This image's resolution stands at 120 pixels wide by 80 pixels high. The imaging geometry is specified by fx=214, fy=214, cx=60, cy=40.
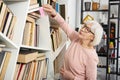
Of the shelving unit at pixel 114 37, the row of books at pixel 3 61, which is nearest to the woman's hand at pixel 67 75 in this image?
the row of books at pixel 3 61

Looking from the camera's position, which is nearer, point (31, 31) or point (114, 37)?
point (31, 31)

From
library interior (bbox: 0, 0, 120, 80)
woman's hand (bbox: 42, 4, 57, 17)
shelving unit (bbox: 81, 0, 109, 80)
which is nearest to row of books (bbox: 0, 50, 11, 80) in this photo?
library interior (bbox: 0, 0, 120, 80)

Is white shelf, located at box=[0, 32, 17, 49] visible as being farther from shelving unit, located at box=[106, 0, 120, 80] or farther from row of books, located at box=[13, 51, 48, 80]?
shelving unit, located at box=[106, 0, 120, 80]

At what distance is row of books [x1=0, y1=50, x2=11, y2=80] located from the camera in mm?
1588

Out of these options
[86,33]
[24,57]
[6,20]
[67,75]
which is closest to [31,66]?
[24,57]

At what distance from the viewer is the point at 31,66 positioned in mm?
1955

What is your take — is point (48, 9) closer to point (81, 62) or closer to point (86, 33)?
point (86, 33)

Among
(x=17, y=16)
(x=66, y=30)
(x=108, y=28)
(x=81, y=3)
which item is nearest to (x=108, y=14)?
(x=108, y=28)

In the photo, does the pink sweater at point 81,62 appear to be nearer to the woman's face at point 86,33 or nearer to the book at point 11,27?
the woman's face at point 86,33

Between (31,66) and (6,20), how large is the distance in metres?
0.54

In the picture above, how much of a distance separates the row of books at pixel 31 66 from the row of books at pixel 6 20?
245 millimetres

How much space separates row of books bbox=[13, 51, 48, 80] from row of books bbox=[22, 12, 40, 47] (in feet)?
0.35

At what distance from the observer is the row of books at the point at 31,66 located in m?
1.77

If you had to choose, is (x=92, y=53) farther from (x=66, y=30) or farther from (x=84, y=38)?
(x=66, y=30)
